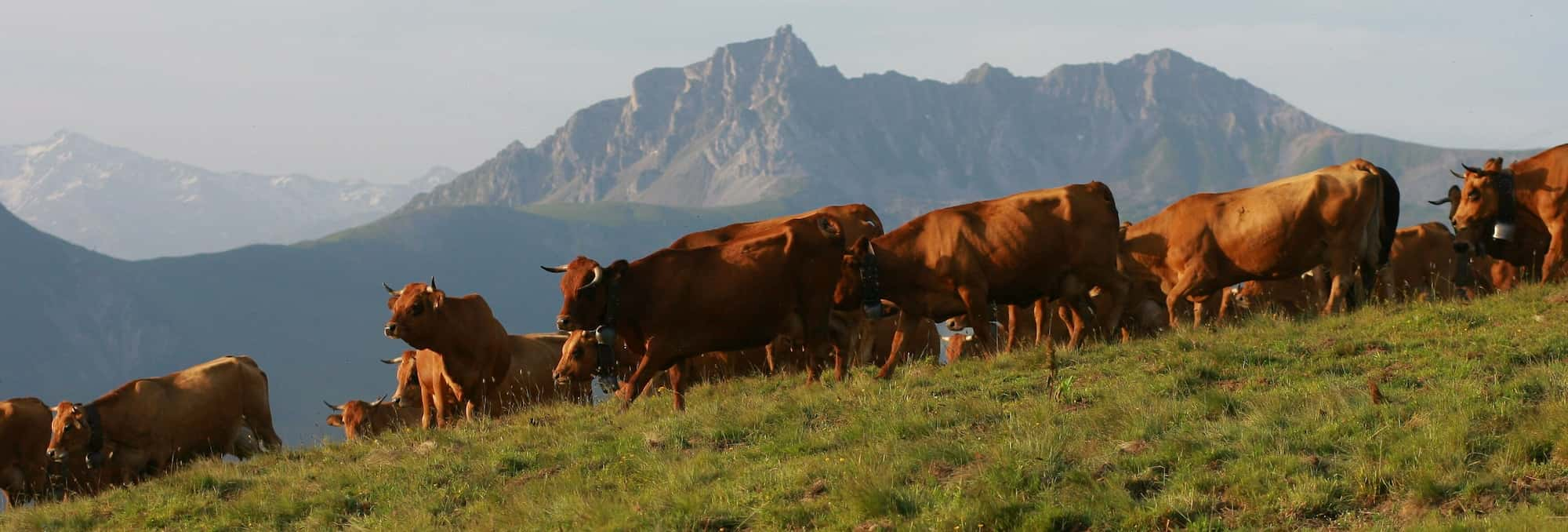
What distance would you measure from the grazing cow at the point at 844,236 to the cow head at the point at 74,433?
950 cm

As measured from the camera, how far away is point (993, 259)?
18.2 m

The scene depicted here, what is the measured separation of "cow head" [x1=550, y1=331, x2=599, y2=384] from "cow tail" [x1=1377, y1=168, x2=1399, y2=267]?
11536 millimetres

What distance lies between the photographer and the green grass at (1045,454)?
10062 mm

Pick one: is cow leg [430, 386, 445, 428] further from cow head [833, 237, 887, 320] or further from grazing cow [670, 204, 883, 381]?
cow head [833, 237, 887, 320]

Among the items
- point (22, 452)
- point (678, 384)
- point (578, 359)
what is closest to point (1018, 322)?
point (678, 384)

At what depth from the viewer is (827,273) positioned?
17.3 m

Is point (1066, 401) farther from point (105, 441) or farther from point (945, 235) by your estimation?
point (105, 441)

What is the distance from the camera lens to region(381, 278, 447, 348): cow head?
2066cm

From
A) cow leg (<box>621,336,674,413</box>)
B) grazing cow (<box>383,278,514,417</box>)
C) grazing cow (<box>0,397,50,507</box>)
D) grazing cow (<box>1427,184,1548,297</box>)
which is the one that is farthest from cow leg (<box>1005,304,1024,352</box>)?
grazing cow (<box>0,397,50,507</box>)

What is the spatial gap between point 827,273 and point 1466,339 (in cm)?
708

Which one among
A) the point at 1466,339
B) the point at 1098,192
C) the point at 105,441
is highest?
the point at 1098,192

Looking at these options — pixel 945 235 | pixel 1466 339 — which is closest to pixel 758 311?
pixel 945 235

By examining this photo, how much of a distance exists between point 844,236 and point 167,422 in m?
12.0

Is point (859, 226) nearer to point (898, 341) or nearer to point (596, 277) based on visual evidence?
point (898, 341)
